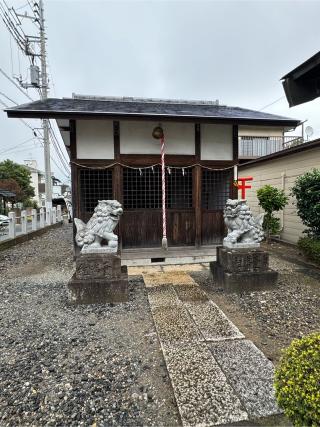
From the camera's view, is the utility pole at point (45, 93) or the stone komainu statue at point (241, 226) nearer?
the stone komainu statue at point (241, 226)

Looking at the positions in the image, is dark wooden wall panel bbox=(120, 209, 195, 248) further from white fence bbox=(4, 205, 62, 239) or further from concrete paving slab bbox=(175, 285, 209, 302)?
white fence bbox=(4, 205, 62, 239)

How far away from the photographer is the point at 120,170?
5.88 meters

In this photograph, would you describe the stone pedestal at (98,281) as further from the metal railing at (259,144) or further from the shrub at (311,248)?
the metal railing at (259,144)

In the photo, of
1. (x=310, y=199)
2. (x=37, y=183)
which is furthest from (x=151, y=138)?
(x=37, y=183)

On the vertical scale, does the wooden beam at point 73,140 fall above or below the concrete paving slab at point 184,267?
above

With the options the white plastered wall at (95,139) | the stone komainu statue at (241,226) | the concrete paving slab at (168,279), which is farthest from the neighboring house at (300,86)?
the white plastered wall at (95,139)

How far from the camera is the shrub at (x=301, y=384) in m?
1.18

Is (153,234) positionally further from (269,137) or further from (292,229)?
(269,137)

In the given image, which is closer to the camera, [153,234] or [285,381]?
[285,381]

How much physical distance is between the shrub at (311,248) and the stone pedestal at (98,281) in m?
4.32

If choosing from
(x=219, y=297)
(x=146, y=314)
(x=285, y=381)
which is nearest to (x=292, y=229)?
(x=219, y=297)

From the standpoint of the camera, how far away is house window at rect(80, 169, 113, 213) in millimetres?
5949

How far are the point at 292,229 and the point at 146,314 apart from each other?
6516mm

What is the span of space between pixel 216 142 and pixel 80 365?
5715 millimetres
